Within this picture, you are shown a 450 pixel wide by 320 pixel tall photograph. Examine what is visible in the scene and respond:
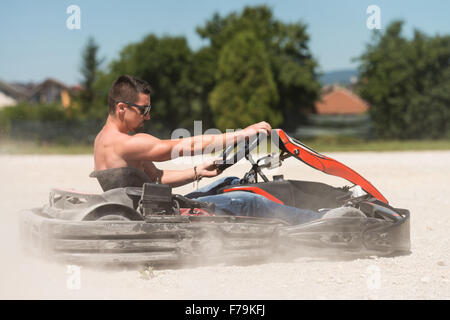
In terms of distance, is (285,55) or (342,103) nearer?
(285,55)

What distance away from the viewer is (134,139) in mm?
4602

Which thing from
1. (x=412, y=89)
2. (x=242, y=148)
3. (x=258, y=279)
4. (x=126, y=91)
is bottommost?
(x=258, y=279)

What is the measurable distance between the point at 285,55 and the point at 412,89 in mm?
10510

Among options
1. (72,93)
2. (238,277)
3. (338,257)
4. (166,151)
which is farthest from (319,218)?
(72,93)

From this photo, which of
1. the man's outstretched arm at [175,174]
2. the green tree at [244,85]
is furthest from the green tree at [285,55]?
the man's outstretched arm at [175,174]

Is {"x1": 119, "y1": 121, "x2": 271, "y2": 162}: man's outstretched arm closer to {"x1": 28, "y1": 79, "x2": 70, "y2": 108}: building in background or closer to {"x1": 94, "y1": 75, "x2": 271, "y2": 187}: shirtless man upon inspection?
{"x1": 94, "y1": 75, "x2": 271, "y2": 187}: shirtless man

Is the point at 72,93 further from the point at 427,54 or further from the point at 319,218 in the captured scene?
the point at 319,218

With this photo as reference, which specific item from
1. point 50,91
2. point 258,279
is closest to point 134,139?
point 258,279

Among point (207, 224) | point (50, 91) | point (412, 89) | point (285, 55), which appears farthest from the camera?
point (50, 91)

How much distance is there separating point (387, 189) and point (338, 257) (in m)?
5.80

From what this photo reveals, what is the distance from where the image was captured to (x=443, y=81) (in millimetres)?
36344

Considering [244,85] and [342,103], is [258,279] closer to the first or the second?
[244,85]
